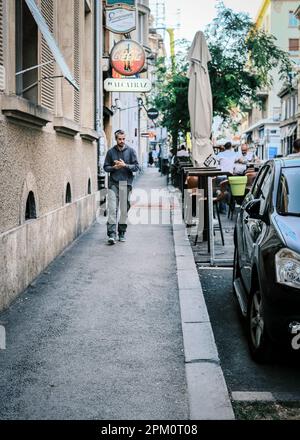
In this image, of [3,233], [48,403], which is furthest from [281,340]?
[3,233]

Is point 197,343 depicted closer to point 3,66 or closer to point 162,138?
point 3,66

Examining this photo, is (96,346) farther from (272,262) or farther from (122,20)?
(122,20)

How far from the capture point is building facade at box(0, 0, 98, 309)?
7.14 meters

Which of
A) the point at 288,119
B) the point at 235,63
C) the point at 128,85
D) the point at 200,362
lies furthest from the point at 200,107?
the point at 288,119

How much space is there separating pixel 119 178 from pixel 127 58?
8.13m

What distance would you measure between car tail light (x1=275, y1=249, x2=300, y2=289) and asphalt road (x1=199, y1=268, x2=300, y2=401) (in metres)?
0.80

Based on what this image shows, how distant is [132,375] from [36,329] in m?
1.61

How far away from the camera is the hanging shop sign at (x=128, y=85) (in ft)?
A: 57.3

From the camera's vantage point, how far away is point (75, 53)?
522 inches

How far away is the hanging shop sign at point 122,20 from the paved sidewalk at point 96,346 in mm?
10182

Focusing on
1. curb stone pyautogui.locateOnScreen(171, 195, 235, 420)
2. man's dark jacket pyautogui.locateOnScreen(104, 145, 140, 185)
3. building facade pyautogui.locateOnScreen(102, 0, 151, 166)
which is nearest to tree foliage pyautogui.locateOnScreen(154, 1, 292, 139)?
building facade pyautogui.locateOnScreen(102, 0, 151, 166)

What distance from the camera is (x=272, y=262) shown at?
5.08m

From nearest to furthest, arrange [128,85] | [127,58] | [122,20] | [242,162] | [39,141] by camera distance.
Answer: [39,141], [242,162], [128,85], [122,20], [127,58]

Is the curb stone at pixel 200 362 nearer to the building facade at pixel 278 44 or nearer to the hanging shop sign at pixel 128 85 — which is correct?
the hanging shop sign at pixel 128 85
